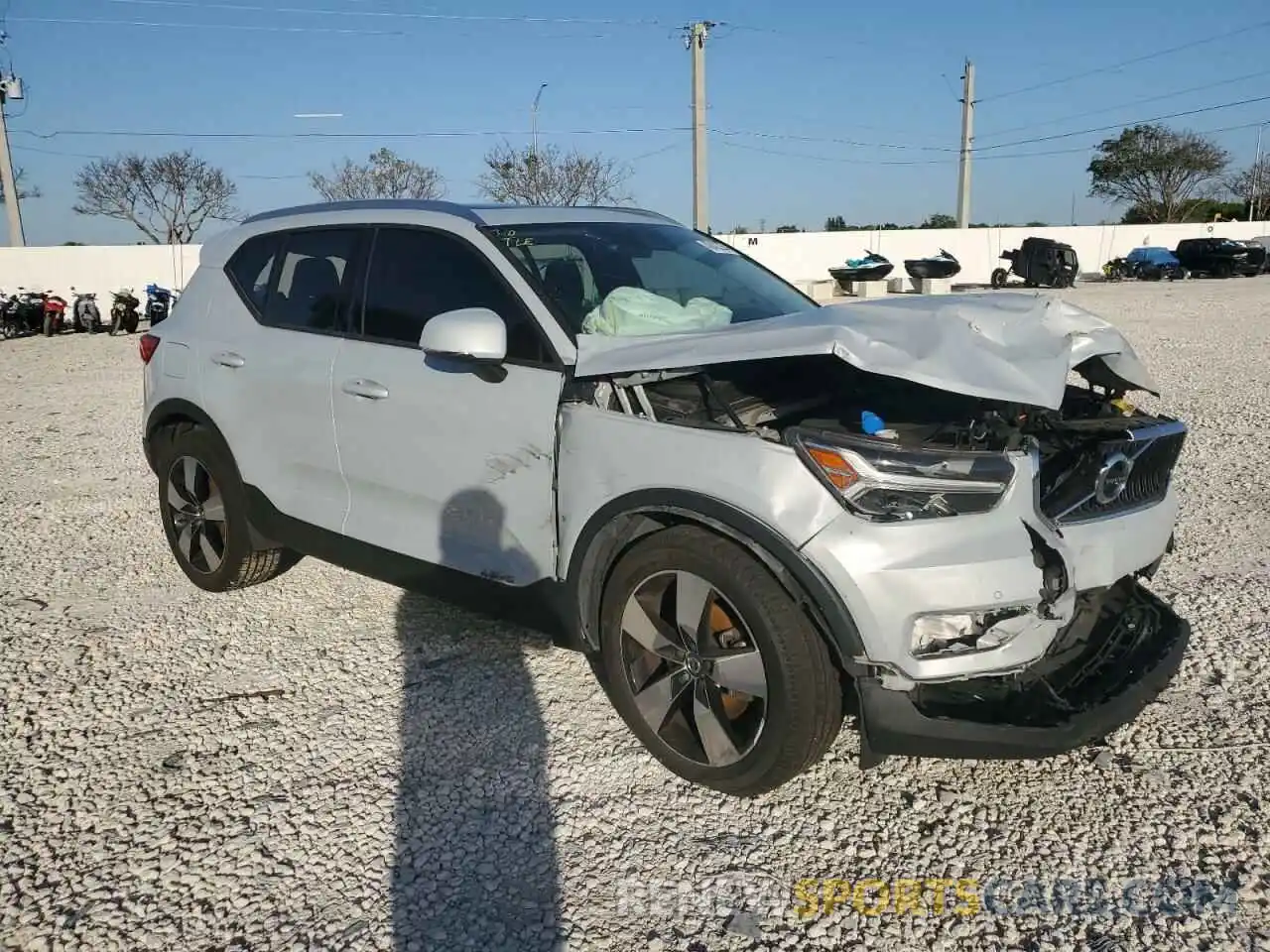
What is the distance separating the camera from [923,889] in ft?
8.34

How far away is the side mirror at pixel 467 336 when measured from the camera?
3092 millimetres

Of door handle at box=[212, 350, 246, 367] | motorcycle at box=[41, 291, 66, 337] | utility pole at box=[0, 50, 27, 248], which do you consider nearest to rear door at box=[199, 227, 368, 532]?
door handle at box=[212, 350, 246, 367]

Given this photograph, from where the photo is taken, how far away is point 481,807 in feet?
9.64

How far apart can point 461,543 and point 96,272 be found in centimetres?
2920

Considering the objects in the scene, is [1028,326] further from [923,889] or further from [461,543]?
[461,543]

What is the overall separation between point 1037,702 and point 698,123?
2981 centimetres

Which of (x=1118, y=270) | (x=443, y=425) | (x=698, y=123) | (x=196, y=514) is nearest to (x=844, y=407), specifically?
(x=443, y=425)

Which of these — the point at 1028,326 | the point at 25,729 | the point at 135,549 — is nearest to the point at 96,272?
the point at 135,549

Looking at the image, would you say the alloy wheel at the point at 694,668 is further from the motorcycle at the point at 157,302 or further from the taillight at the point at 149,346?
the motorcycle at the point at 157,302

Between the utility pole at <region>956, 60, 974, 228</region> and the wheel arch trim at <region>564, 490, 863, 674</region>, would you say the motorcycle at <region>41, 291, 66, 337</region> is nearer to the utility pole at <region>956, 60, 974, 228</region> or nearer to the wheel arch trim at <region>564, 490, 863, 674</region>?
the wheel arch trim at <region>564, 490, 863, 674</region>

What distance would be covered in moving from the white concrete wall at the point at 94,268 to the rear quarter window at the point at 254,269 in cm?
2409

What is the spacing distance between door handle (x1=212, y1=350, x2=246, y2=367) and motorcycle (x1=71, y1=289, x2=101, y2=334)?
21067 mm

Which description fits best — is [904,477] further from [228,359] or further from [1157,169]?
[1157,169]

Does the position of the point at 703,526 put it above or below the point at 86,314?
below
